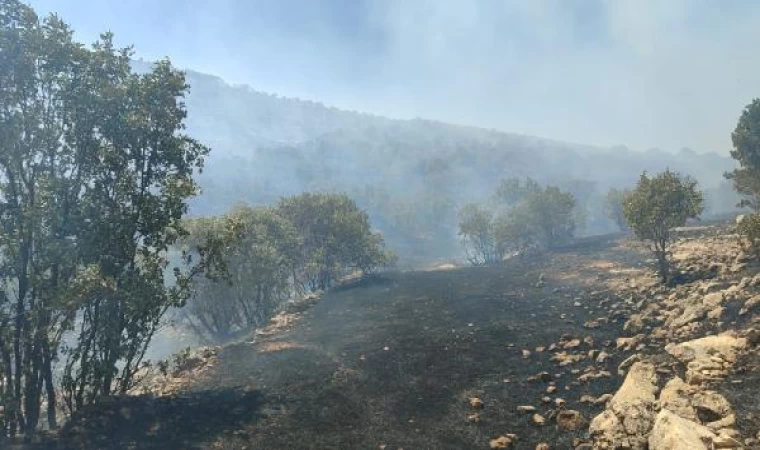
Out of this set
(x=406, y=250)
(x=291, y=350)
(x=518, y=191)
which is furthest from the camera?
(x=406, y=250)

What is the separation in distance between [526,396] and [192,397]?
1838 cm

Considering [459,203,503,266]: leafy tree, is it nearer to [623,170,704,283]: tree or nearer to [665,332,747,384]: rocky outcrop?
[623,170,704,283]: tree

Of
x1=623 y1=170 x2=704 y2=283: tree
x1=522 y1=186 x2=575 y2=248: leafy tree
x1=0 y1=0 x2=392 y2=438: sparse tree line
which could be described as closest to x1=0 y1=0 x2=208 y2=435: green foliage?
x1=0 y1=0 x2=392 y2=438: sparse tree line

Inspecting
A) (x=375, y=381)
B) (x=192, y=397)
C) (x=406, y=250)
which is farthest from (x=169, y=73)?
(x=406, y=250)

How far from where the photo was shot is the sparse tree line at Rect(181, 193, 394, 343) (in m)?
55.9

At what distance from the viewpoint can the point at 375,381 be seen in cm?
Answer: 2764

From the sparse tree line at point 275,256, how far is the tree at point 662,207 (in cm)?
3491

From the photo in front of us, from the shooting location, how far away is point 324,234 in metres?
71.8

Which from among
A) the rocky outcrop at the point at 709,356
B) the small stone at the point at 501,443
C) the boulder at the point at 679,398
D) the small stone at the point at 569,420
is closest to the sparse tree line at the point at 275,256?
the small stone at the point at 501,443

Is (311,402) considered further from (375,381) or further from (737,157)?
(737,157)

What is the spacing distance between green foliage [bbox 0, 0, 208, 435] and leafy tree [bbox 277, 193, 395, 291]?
42.4 m

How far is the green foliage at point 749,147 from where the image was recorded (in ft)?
170

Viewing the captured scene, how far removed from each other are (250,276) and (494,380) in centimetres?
3711

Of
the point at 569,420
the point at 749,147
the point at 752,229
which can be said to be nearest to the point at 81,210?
the point at 569,420
